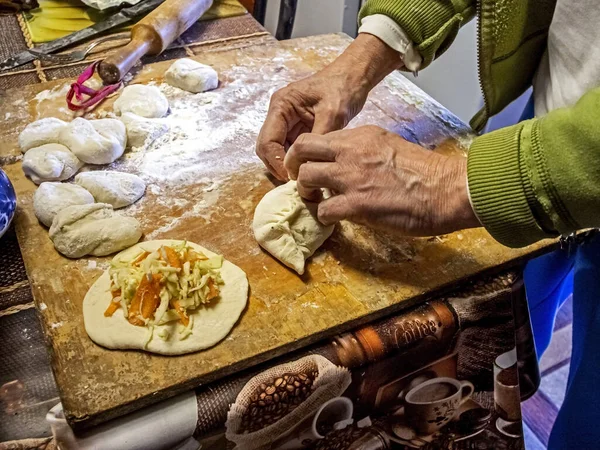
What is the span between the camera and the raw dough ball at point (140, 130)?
4.77 ft

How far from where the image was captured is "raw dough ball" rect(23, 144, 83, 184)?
1313 mm

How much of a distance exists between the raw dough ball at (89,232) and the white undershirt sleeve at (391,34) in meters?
0.80

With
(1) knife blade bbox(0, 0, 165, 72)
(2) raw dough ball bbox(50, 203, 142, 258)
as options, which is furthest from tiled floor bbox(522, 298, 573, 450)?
(1) knife blade bbox(0, 0, 165, 72)

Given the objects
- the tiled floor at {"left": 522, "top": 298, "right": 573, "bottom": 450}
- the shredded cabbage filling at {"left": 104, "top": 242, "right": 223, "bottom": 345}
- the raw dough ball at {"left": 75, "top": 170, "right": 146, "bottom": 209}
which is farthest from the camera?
the tiled floor at {"left": 522, "top": 298, "right": 573, "bottom": 450}

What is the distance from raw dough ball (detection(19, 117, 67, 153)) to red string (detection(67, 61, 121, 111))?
13 centimetres

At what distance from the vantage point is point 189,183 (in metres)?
1.36

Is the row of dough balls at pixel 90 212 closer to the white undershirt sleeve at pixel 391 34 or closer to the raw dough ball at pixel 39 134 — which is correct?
the raw dough ball at pixel 39 134

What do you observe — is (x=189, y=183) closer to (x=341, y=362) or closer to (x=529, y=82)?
(x=341, y=362)

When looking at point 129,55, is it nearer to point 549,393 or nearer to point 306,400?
point 306,400

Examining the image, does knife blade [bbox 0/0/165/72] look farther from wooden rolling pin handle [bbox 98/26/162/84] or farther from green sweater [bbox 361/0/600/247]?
green sweater [bbox 361/0/600/247]

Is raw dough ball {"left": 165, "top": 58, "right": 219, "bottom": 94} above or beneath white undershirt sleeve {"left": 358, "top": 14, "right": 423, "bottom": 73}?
beneath

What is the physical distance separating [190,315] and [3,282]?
0.45 m

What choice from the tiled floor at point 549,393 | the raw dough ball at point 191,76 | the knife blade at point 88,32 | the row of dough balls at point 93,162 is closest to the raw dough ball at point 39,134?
the row of dough balls at point 93,162

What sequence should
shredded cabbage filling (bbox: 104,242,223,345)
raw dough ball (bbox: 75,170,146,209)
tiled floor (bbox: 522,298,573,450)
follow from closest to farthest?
shredded cabbage filling (bbox: 104,242,223,345) → raw dough ball (bbox: 75,170,146,209) → tiled floor (bbox: 522,298,573,450)
